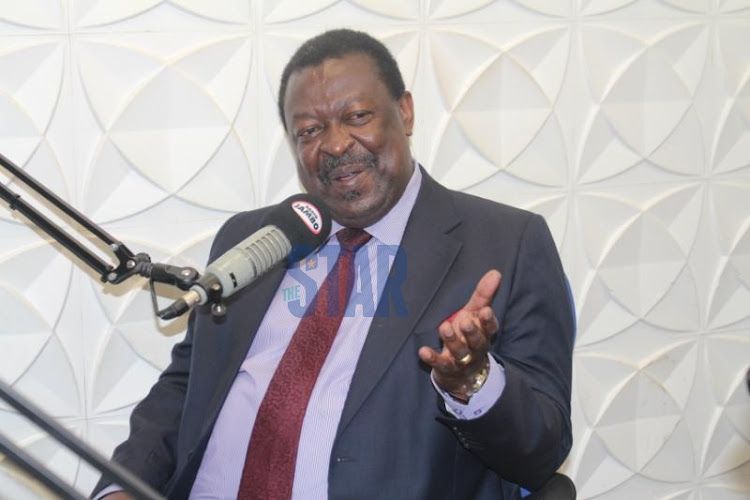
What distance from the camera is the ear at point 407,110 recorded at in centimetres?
225

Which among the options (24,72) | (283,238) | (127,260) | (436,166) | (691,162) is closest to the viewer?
(127,260)

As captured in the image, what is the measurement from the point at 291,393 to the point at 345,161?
1.81 ft

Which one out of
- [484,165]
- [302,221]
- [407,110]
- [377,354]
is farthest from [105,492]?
[484,165]

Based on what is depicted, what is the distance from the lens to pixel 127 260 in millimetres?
1477

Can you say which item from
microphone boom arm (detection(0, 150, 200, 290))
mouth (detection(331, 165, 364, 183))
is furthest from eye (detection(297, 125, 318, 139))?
microphone boom arm (detection(0, 150, 200, 290))

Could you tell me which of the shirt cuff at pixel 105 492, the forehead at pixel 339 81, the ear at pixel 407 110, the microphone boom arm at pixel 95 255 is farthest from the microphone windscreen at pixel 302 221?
the shirt cuff at pixel 105 492

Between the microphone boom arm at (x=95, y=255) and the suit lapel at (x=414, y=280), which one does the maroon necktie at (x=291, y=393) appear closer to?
the suit lapel at (x=414, y=280)

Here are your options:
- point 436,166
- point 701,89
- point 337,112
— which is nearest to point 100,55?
point 337,112

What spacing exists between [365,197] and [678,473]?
1.52 meters

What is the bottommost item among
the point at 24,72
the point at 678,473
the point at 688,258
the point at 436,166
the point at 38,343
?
the point at 678,473

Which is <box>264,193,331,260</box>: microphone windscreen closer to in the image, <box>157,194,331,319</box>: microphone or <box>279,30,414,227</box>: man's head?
<box>157,194,331,319</box>: microphone

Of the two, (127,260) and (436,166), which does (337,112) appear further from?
(127,260)

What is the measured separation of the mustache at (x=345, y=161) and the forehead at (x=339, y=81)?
0.14 m

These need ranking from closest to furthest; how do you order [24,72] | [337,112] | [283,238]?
[283,238]
[337,112]
[24,72]
